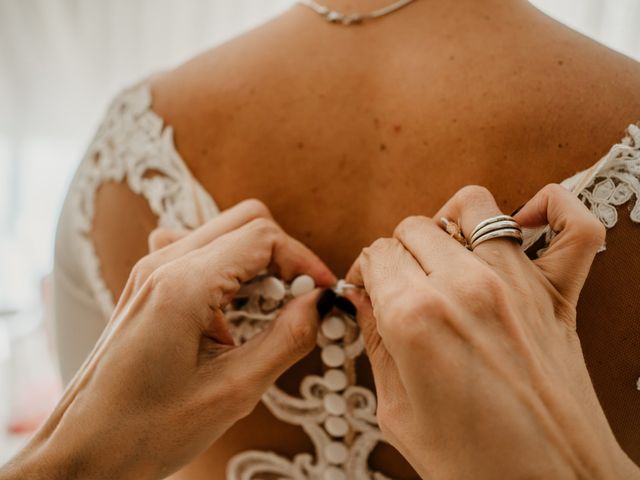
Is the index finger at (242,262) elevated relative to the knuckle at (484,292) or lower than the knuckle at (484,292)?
lower

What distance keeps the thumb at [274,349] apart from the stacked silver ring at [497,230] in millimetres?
226

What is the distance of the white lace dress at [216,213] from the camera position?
24.9 inches

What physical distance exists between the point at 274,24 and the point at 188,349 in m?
0.50

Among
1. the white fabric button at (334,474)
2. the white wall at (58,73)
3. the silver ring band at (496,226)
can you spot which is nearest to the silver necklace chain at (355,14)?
the silver ring band at (496,226)

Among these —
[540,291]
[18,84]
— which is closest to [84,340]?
[540,291]

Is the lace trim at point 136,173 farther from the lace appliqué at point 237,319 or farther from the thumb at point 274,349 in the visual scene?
the thumb at point 274,349

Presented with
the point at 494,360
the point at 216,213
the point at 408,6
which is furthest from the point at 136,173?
the point at 494,360

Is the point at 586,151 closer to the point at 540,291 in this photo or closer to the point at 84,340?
the point at 540,291

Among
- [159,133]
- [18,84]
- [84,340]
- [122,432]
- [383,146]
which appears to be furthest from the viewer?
[18,84]

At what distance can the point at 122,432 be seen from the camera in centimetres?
61

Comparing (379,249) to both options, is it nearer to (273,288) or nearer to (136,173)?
(273,288)

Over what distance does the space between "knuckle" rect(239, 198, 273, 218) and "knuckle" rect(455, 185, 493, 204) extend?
253 mm

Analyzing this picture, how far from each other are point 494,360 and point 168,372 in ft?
1.17

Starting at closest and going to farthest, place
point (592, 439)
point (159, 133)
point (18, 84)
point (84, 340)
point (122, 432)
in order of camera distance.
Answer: point (592, 439), point (122, 432), point (159, 133), point (84, 340), point (18, 84)
